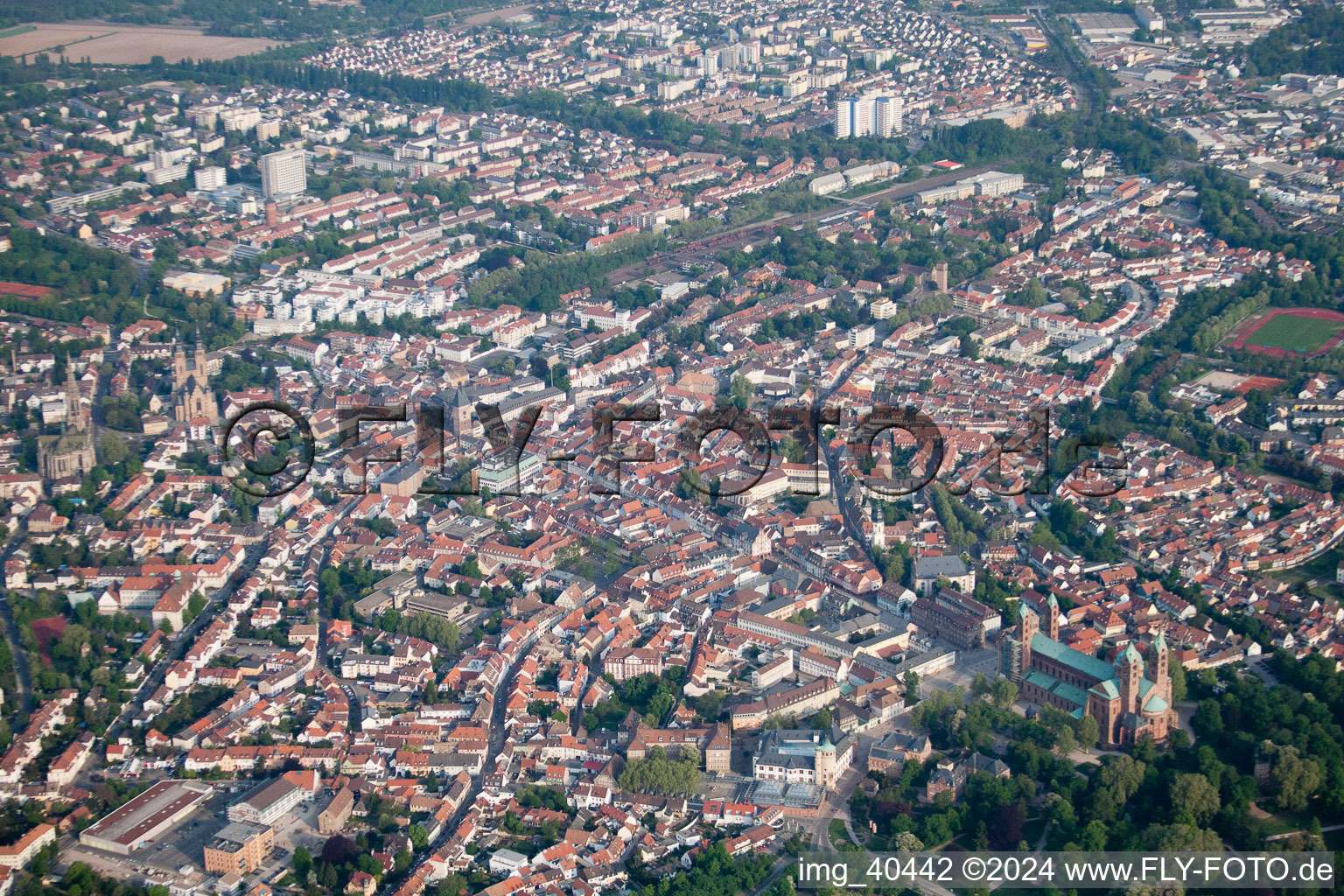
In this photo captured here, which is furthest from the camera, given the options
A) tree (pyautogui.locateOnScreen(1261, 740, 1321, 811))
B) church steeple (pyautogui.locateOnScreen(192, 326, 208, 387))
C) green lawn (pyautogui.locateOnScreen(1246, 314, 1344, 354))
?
green lawn (pyautogui.locateOnScreen(1246, 314, 1344, 354))

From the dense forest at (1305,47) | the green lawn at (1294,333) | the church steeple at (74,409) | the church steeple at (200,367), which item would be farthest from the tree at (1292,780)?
the dense forest at (1305,47)

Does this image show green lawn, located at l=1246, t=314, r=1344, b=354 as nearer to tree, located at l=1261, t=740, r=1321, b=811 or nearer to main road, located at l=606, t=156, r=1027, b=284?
main road, located at l=606, t=156, r=1027, b=284

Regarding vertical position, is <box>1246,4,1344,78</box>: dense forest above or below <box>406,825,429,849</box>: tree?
above

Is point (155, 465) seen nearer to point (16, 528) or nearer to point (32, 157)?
point (16, 528)

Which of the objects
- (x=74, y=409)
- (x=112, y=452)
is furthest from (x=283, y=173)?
(x=112, y=452)

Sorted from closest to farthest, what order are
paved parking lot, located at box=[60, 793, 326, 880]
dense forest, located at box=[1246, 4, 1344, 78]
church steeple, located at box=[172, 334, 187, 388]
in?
paved parking lot, located at box=[60, 793, 326, 880], church steeple, located at box=[172, 334, 187, 388], dense forest, located at box=[1246, 4, 1344, 78]

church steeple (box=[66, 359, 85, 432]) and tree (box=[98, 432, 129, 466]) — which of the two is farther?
church steeple (box=[66, 359, 85, 432])

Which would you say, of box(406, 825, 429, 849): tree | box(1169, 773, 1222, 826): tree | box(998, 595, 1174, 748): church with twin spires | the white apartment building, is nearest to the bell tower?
box(998, 595, 1174, 748): church with twin spires
